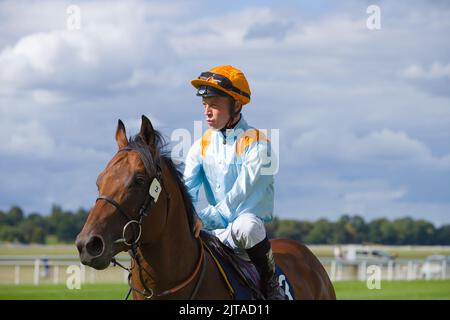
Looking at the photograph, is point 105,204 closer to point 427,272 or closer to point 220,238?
point 220,238

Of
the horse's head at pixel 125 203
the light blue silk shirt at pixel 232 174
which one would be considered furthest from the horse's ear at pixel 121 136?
the light blue silk shirt at pixel 232 174

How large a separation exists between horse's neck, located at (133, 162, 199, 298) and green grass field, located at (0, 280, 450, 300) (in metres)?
10.6

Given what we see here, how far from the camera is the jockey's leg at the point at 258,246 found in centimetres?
566

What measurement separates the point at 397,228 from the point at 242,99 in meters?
58.9

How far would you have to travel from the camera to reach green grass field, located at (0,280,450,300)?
1698 centimetres

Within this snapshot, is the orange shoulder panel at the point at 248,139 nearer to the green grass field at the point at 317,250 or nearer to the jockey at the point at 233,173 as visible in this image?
the jockey at the point at 233,173

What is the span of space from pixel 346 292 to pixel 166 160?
1484 cm

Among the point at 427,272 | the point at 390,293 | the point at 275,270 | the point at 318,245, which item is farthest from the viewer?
the point at 318,245

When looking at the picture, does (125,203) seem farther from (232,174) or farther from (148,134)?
(232,174)

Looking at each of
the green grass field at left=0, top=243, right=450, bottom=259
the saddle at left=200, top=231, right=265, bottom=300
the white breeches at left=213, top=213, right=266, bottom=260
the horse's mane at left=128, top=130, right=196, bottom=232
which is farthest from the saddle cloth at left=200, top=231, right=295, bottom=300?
the green grass field at left=0, top=243, right=450, bottom=259

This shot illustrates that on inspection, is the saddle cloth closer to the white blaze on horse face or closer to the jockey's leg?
the jockey's leg

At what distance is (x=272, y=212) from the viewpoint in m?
5.96

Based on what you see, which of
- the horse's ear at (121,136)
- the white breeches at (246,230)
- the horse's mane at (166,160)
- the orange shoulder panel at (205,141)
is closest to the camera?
the horse's mane at (166,160)
